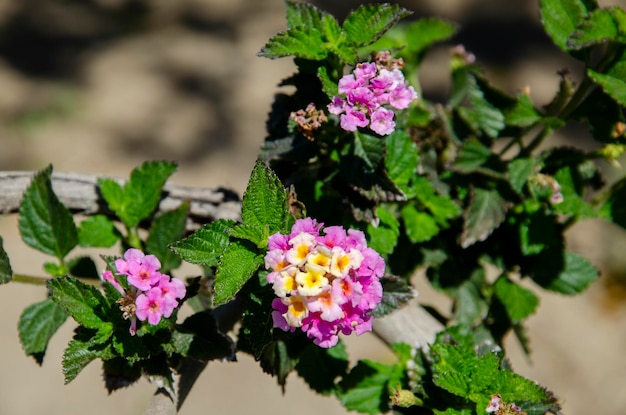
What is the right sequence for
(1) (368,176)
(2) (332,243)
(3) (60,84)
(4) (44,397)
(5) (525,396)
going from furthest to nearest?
(3) (60,84), (4) (44,397), (1) (368,176), (5) (525,396), (2) (332,243)

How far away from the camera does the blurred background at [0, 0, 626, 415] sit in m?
2.92

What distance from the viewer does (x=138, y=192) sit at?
140cm

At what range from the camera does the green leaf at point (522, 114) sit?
137 centimetres

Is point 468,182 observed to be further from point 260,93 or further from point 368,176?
point 260,93

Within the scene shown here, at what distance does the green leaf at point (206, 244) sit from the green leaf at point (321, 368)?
404 mm

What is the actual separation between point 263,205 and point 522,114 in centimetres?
60

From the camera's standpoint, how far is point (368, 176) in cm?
122

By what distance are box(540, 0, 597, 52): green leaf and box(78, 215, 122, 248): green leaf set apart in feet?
2.97

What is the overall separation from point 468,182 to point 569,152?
0.21m

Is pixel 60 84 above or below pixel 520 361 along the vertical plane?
above

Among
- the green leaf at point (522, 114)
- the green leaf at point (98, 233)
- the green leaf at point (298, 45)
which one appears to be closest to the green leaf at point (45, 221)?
the green leaf at point (98, 233)

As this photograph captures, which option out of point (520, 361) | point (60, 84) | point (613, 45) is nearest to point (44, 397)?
point (60, 84)

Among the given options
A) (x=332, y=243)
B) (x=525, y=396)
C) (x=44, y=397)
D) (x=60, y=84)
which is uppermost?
(x=332, y=243)

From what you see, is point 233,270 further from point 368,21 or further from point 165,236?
point 368,21
